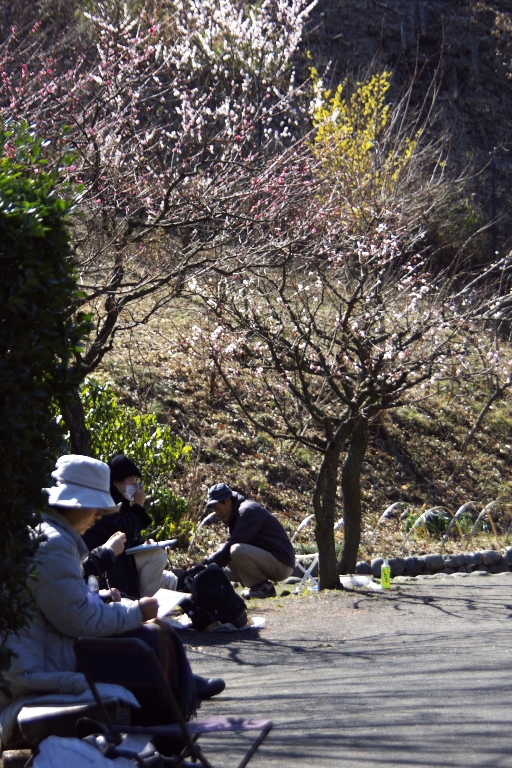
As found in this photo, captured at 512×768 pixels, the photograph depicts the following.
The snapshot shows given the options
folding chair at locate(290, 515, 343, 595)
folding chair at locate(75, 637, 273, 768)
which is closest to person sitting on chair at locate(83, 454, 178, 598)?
folding chair at locate(75, 637, 273, 768)

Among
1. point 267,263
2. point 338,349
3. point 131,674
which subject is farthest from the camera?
point 338,349

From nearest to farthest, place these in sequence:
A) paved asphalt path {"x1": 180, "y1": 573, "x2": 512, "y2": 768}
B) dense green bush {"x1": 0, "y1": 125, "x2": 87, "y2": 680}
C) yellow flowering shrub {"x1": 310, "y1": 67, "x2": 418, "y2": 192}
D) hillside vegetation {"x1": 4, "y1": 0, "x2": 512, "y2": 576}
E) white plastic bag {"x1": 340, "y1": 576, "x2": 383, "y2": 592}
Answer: dense green bush {"x1": 0, "y1": 125, "x2": 87, "y2": 680}
paved asphalt path {"x1": 180, "y1": 573, "x2": 512, "y2": 768}
hillside vegetation {"x1": 4, "y1": 0, "x2": 512, "y2": 576}
white plastic bag {"x1": 340, "y1": 576, "x2": 383, "y2": 592}
yellow flowering shrub {"x1": 310, "y1": 67, "x2": 418, "y2": 192}

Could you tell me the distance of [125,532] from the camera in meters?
6.46

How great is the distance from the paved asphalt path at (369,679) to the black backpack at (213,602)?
14 centimetres

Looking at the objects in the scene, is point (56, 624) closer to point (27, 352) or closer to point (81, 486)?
point (81, 486)

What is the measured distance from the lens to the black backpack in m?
6.55

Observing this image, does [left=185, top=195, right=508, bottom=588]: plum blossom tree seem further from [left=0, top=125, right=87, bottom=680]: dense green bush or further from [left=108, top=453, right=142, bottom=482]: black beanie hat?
[left=0, top=125, right=87, bottom=680]: dense green bush

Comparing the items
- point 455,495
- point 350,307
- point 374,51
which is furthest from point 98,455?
point 374,51

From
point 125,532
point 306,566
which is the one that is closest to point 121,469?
point 125,532

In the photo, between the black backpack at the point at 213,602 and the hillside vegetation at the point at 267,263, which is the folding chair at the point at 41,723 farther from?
the black backpack at the point at 213,602

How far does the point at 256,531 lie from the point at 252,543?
184 mm

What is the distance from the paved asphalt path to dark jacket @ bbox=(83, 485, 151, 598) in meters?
0.69

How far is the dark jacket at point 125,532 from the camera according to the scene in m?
6.09

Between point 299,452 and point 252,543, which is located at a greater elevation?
point 299,452
